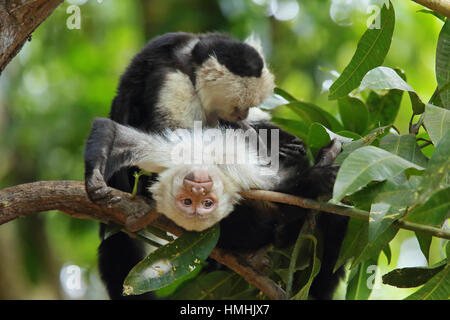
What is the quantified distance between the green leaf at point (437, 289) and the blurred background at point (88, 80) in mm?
3814

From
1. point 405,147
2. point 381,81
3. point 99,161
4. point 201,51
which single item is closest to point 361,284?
point 405,147

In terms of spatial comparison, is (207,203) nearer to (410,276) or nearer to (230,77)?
(410,276)

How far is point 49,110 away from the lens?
793 centimetres

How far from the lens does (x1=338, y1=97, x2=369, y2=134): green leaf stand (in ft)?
12.8

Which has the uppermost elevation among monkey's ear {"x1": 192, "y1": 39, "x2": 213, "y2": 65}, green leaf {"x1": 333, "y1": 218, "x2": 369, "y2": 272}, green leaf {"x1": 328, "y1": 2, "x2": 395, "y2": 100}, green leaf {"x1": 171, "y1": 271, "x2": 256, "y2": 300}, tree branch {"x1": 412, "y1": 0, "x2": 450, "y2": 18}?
monkey's ear {"x1": 192, "y1": 39, "x2": 213, "y2": 65}

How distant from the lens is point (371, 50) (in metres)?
3.10

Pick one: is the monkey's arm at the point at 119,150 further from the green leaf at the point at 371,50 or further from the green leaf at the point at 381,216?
the green leaf at the point at 381,216

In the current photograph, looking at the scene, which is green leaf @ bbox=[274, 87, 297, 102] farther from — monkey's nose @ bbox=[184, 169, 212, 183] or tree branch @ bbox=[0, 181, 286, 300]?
tree branch @ bbox=[0, 181, 286, 300]

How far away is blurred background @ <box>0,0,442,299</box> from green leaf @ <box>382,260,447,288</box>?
3.50 m

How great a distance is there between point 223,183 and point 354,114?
113 centimetres

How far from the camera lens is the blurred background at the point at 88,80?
22.6ft

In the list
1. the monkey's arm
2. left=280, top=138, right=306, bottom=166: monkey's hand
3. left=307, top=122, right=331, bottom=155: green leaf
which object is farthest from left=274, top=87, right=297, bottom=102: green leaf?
the monkey's arm

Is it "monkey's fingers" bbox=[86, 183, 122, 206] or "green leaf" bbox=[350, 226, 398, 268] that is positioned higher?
"monkey's fingers" bbox=[86, 183, 122, 206]
